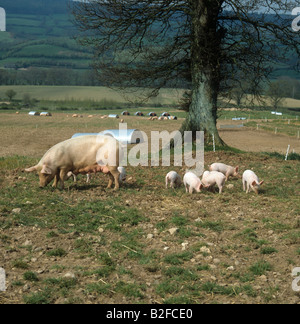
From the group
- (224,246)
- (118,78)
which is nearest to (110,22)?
(118,78)

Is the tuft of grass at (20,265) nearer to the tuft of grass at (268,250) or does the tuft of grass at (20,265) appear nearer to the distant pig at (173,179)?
the tuft of grass at (268,250)

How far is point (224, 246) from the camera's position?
6.78 m

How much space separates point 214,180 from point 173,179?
45.6 inches

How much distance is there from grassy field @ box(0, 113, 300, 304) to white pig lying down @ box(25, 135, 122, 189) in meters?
0.43

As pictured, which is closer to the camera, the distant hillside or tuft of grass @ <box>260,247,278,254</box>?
tuft of grass @ <box>260,247,278,254</box>

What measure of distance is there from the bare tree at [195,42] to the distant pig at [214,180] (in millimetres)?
5585

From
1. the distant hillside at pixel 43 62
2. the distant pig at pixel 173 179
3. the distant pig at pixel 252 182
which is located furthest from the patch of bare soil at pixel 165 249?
the distant hillside at pixel 43 62

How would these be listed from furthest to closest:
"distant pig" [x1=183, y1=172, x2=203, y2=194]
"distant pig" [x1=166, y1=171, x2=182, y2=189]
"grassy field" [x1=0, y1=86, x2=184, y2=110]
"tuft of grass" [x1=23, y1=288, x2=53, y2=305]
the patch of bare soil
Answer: "grassy field" [x1=0, y1=86, x2=184, y2=110]
"distant pig" [x1=166, y1=171, x2=182, y2=189]
"distant pig" [x1=183, y1=172, x2=203, y2=194]
the patch of bare soil
"tuft of grass" [x1=23, y1=288, x2=53, y2=305]

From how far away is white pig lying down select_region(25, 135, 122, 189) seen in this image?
1071 centimetres

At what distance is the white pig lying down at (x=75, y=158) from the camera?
10.7 meters

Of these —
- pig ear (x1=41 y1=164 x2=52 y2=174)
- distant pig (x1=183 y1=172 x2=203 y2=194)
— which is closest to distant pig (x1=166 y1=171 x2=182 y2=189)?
distant pig (x1=183 y1=172 x2=203 y2=194)
